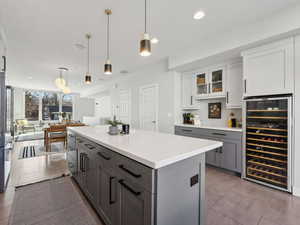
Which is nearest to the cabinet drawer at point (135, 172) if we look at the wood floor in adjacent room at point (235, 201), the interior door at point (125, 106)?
the wood floor in adjacent room at point (235, 201)

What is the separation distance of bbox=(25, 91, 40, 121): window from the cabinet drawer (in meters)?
10.7

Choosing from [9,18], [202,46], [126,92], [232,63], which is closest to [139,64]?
[126,92]

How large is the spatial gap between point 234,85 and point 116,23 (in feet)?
8.60

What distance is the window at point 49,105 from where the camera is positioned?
9.46 m

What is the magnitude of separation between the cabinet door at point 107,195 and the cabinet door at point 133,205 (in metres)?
0.10

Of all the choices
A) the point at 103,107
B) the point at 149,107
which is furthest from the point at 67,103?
the point at 149,107

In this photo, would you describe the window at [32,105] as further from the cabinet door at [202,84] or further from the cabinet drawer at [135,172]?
the cabinet drawer at [135,172]

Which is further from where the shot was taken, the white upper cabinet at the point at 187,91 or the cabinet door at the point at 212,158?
the white upper cabinet at the point at 187,91

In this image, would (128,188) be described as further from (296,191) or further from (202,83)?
(202,83)

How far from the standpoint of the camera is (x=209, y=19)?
227cm

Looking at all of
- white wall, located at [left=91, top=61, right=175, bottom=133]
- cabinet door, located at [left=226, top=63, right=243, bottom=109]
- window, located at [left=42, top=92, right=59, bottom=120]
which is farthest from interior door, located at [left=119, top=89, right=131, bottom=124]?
window, located at [left=42, top=92, right=59, bottom=120]

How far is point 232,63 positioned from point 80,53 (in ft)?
11.9

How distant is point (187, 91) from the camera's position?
3.87m

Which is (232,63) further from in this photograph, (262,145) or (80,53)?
(80,53)
